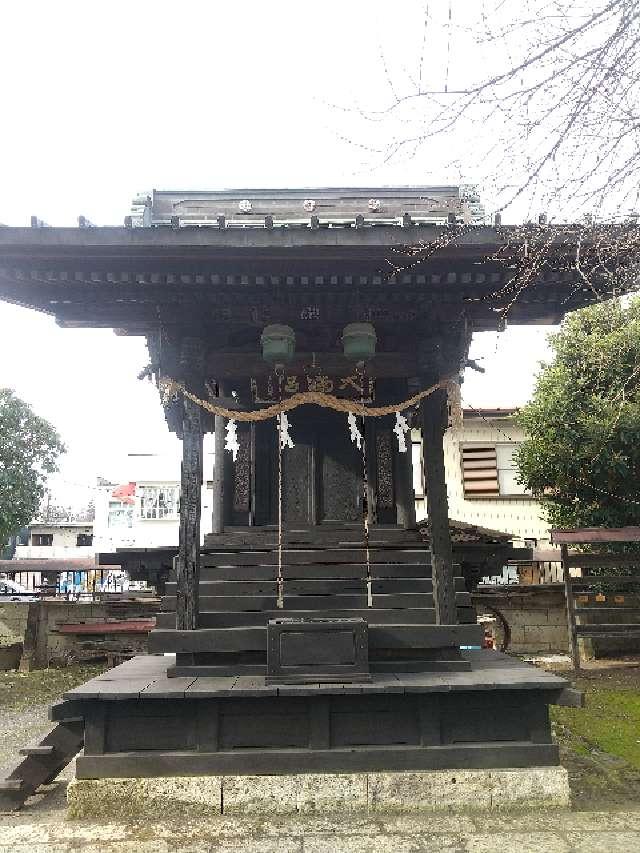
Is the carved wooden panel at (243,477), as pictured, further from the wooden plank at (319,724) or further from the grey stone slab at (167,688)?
the wooden plank at (319,724)

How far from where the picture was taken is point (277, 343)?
7566mm

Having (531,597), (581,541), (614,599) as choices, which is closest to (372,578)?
(581,541)

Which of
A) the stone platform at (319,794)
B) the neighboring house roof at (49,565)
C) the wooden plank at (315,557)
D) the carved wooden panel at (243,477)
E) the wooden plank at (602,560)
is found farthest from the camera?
the neighboring house roof at (49,565)

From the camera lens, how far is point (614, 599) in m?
14.0

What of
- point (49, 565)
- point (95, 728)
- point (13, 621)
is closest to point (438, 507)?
point (95, 728)

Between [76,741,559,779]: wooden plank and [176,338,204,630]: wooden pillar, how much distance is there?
150 centimetres

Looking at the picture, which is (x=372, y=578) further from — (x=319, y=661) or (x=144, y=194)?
(x=144, y=194)

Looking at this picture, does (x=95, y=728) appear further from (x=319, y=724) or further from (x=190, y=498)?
(x=190, y=498)

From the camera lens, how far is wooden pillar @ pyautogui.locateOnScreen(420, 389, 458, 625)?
23.5 ft

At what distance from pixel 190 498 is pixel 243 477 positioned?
2.19m

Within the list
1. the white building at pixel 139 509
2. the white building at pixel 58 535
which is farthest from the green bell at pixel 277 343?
the white building at pixel 58 535

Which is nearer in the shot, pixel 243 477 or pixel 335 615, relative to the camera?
pixel 335 615

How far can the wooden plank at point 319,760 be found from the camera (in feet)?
19.3

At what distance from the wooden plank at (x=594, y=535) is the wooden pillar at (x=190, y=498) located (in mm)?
9814
